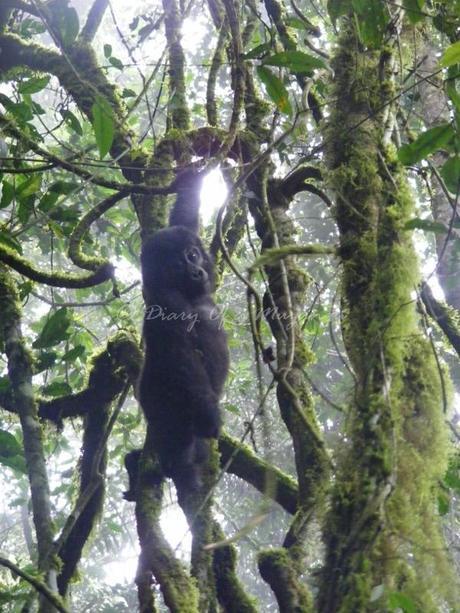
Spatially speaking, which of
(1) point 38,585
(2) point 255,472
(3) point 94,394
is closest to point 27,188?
(3) point 94,394

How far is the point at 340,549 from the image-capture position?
1731mm

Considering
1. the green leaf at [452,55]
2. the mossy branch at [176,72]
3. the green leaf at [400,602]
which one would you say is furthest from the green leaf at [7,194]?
the green leaf at [400,602]

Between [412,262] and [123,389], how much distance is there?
3.08 metres

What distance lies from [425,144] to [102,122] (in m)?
1.30

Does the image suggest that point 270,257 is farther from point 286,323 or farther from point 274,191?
point 274,191

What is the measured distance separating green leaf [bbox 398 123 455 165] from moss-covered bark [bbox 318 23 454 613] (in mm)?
237

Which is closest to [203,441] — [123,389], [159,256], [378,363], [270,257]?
[123,389]

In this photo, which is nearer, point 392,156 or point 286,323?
point 392,156

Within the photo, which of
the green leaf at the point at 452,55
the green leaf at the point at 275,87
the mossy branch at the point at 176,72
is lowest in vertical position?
the green leaf at the point at 452,55

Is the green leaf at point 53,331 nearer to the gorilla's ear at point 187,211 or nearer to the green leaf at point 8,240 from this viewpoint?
the green leaf at point 8,240

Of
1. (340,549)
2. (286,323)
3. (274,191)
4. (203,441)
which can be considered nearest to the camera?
(340,549)

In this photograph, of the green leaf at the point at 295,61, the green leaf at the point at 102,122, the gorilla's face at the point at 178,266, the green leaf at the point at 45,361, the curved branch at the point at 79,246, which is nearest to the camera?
the green leaf at the point at 295,61

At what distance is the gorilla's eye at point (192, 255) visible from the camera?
204 inches

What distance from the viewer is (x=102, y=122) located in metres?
2.89
